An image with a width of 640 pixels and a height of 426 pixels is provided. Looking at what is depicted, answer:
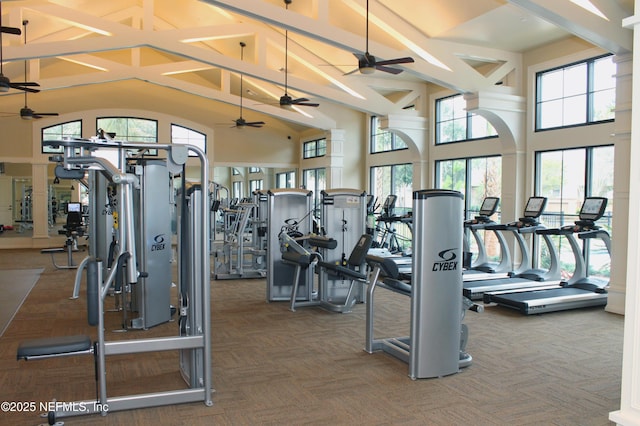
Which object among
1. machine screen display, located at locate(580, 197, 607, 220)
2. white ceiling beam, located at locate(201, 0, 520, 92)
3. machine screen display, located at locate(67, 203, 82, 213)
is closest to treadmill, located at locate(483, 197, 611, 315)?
machine screen display, located at locate(580, 197, 607, 220)

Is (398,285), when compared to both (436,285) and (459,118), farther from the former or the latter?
(459,118)

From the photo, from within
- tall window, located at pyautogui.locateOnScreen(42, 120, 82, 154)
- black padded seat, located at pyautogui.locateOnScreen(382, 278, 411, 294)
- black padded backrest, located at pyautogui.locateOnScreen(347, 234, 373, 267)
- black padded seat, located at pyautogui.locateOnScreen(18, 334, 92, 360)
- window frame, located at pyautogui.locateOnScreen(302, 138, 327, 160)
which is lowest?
black padded seat, located at pyautogui.locateOnScreen(18, 334, 92, 360)

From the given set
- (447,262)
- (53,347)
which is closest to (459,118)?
(447,262)

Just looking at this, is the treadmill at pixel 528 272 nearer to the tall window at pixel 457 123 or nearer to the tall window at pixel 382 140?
the tall window at pixel 457 123

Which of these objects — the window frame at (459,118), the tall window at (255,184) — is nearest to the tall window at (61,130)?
the tall window at (255,184)

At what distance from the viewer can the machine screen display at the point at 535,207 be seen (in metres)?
7.88

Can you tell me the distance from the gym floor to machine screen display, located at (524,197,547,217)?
191 centimetres

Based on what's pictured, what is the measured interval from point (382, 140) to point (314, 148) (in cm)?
280

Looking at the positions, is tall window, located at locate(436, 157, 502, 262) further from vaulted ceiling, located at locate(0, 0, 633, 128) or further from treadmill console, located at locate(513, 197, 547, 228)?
treadmill console, located at locate(513, 197, 547, 228)

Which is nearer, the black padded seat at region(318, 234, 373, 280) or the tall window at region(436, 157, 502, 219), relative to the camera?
the black padded seat at region(318, 234, 373, 280)

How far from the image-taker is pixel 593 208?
7016 mm

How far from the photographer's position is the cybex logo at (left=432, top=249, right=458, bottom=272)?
13.3 ft

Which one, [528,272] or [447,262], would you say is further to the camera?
[528,272]

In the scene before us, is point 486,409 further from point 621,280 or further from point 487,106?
point 487,106
